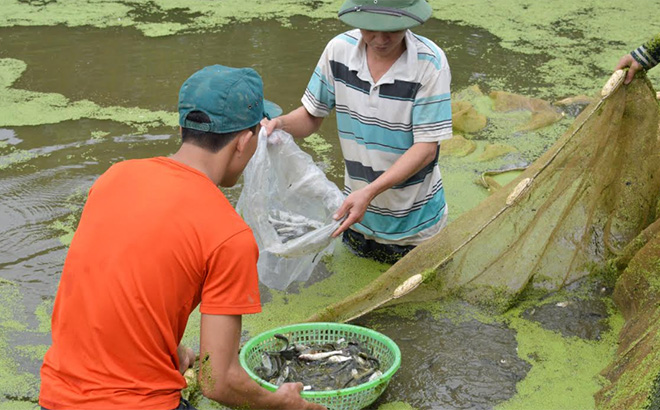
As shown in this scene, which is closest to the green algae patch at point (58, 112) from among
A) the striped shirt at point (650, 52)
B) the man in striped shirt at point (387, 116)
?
the man in striped shirt at point (387, 116)

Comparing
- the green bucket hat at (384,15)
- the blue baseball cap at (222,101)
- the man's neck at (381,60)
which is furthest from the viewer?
the man's neck at (381,60)

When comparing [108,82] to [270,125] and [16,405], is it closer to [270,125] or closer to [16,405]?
[270,125]

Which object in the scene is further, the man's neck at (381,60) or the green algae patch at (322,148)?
the green algae patch at (322,148)

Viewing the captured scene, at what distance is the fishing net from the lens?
3.37 meters

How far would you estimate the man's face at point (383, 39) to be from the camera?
3.18 metres

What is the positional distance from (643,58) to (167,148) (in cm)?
317

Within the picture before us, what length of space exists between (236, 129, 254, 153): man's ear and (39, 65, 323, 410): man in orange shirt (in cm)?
8

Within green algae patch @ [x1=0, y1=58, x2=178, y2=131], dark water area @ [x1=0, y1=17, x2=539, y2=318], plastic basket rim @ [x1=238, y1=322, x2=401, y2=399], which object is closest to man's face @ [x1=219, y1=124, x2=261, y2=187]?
plastic basket rim @ [x1=238, y1=322, x2=401, y2=399]

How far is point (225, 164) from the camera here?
2.03 metres

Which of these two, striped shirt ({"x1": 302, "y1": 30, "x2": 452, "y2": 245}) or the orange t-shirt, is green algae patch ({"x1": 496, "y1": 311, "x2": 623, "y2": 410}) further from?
the orange t-shirt

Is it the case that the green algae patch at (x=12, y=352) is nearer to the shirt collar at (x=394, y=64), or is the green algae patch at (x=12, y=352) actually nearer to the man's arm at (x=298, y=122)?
the man's arm at (x=298, y=122)

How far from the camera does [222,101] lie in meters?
1.97

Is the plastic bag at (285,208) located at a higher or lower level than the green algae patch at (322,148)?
higher

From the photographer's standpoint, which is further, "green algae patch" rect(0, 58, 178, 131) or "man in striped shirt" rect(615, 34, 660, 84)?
"green algae patch" rect(0, 58, 178, 131)
